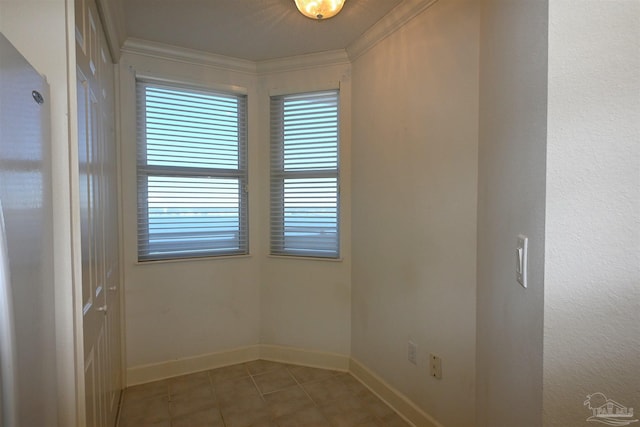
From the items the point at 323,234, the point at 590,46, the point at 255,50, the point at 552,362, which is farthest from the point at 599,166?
the point at 255,50

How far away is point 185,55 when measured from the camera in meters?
2.50

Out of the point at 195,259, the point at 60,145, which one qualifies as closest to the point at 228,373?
the point at 195,259

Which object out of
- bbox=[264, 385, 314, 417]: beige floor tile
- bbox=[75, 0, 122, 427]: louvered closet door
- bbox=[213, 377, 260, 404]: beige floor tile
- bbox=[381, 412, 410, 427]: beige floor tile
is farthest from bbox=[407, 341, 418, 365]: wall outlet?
bbox=[75, 0, 122, 427]: louvered closet door

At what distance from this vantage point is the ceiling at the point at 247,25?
1.96 meters

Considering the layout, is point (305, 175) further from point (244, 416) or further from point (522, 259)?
point (522, 259)

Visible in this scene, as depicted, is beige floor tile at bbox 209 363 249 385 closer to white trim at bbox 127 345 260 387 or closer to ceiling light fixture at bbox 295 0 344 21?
white trim at bbox 127 345 260 387

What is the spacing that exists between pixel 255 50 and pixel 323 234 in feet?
4.99

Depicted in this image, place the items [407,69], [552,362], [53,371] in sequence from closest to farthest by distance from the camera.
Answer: [552,362] < [53,371] < [407,69]

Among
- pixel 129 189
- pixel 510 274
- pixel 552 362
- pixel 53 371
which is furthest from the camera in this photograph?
pixel 129 189

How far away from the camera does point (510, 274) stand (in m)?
1.03

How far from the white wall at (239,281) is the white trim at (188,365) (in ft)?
0.06

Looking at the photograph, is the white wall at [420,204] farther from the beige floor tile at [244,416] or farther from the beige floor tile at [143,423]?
the beige floor tile at [143,423]

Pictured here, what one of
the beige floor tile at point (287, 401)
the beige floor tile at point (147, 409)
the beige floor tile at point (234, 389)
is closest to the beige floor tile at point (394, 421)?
the beige floor tile at point (287, 401)

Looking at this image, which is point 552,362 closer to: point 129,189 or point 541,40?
point 541,40
